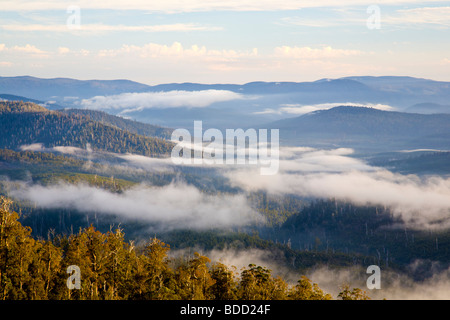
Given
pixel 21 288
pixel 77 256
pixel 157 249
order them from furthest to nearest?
1. pixel 157 249
2. pixel 77 256
3. pixel 21 288

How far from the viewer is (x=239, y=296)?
78.7m

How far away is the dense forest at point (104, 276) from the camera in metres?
71.4

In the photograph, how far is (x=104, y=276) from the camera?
7862 centimetres

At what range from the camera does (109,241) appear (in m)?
83.1

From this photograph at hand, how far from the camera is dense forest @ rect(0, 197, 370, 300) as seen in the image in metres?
71.4
